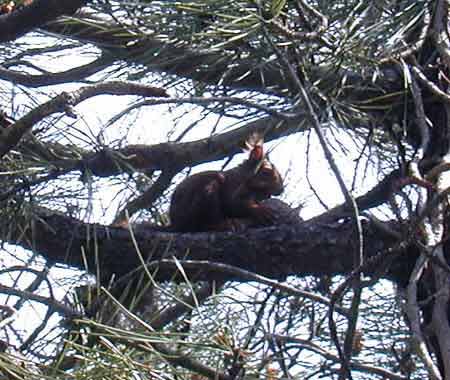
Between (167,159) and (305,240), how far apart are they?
0.45m

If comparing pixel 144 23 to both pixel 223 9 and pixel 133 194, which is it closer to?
pixel 223 9

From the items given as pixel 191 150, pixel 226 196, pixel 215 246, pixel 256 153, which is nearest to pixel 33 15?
pixel 215 246

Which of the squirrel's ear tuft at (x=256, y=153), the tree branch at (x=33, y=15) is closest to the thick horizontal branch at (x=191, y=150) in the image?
the squirrel's ear tuft at (x=256, y=153)

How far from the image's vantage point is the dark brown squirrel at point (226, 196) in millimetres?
2939

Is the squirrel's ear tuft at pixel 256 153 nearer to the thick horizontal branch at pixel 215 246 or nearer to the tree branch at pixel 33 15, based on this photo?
the thick horizontal branch at pixel 215 246

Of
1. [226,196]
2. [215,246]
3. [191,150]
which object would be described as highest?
[226,196]

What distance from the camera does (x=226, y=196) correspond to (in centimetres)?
312

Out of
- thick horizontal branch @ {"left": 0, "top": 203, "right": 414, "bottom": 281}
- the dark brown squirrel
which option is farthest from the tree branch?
the dark brown squirrel

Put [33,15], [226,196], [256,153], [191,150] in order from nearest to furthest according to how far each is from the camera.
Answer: [33,15] → [191,150] → [256,153] → [226,196]

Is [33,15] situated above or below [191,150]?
below

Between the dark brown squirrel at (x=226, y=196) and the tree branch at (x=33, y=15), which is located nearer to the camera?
the tree branch at (x=33, y=15)

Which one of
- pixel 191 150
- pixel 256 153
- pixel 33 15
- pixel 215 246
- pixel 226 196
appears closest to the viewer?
pixel 33 15

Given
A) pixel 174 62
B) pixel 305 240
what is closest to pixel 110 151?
pixel 174 62

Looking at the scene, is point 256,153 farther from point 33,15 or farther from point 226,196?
point 33,15
